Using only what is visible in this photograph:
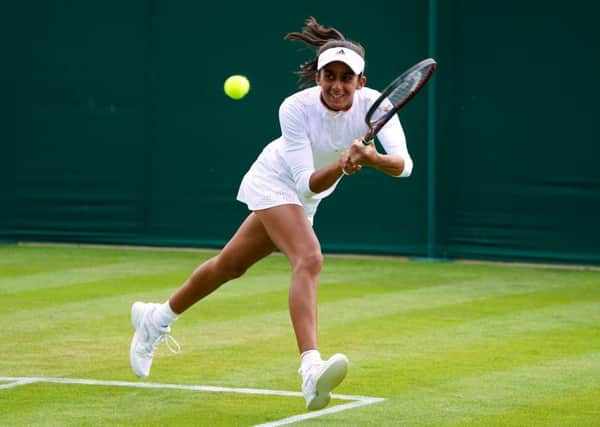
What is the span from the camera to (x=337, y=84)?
20.0 feet

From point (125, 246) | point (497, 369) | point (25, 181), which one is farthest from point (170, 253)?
point (497, 369)

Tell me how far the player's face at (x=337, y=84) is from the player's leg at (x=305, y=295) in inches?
19.9

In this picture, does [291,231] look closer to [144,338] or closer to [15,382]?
[144,338]

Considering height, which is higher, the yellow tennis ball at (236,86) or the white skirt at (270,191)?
the white skirt at (270,191)

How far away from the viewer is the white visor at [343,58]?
5980 mm

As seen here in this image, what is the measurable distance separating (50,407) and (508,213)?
21.6 ft

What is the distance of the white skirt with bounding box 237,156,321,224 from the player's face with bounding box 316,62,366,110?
1.48 ft

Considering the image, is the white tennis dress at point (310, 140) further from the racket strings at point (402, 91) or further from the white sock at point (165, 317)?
the white sock at point (165, 317)

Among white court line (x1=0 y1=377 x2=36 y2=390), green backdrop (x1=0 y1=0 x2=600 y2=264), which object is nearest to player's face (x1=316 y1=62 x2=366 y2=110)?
white court line (x1=0 y1=377 x2=36 y2=390)

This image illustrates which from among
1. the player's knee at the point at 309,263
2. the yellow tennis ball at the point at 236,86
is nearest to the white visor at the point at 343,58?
the player's knee at the point at 309,263

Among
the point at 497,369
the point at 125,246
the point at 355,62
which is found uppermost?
the point at 355,62

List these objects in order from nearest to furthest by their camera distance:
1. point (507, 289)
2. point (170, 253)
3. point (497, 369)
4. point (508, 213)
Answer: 1. point (497, 369)
2. point (507, 289)
3. point (508, 213)
4. point (170, 253)

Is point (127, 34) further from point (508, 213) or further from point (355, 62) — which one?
point (355, 62)

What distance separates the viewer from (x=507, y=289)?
1064 cm
